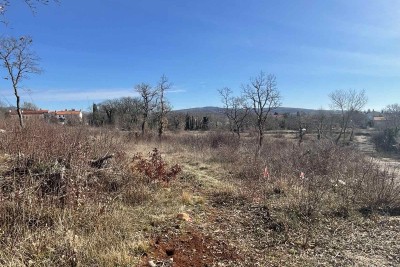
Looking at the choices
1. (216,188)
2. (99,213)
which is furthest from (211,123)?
(99,213)

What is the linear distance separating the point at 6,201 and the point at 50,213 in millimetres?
567

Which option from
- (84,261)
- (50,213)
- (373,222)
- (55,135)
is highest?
(55,135)

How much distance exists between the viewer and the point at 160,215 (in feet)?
20.0

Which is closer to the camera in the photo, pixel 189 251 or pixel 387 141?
pixel 189 251

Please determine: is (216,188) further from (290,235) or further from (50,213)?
(50,213)

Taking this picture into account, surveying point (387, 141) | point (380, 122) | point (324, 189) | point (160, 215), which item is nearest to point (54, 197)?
point (160, 215)

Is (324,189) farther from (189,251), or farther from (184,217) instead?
(189,251)

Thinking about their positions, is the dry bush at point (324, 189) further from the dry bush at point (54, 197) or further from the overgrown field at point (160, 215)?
the dry bush at point (54, 197)

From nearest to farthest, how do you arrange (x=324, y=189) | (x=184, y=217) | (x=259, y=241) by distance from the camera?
(x=259, y=241) → (x=184, y=217) → (x=324, y=189)

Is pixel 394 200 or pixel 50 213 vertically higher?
pixel 50 213

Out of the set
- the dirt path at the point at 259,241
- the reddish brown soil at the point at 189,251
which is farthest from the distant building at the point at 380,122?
the reddish brown soil at the point at 189,251

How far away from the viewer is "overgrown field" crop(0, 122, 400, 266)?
4172 mm

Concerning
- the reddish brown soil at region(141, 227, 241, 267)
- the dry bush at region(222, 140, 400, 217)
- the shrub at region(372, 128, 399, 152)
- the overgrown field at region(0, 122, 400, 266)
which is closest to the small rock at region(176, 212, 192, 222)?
the overgrown field at region(0, 122, 400, 266)

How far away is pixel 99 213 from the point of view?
16.2ft
